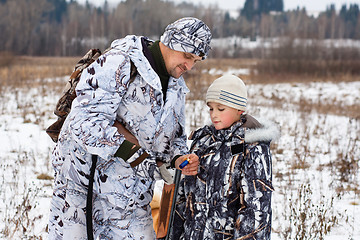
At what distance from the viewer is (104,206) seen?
2.15 meters

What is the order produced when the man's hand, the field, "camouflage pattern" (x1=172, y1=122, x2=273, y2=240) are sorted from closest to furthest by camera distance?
1. the man's hand
2. "camouflage pattern" (x1=172, y1=122, x2=273, y2=240)
3. the field

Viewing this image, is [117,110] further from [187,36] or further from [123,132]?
[187,36]

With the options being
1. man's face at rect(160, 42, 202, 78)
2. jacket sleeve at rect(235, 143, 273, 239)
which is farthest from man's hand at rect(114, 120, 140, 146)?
jacket sleeve at rect(235, 143, 273, 239)

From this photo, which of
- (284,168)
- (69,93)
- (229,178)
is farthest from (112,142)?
(284,168)

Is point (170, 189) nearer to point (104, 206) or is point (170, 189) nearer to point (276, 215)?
point (104, 206)

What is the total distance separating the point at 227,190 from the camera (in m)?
2.28

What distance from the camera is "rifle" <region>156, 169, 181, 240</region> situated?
2359mm

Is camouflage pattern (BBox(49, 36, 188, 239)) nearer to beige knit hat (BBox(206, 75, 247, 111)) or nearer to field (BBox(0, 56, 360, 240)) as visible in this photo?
beige knit hat (BBox(206, 75, 247, 111))

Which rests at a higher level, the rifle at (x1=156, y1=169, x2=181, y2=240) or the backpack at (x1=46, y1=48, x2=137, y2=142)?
the backpack at (x1=46, y1=48, x2=137, y2=142)

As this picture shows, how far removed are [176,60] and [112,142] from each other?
1.86ft

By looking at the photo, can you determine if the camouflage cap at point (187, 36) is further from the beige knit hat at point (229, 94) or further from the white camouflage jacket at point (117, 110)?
the beige knit hat at point (229, 94)

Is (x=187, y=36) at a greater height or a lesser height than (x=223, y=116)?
greater

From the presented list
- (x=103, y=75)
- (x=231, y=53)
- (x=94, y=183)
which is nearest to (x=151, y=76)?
(x=103, y=75)

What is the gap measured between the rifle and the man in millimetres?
116
